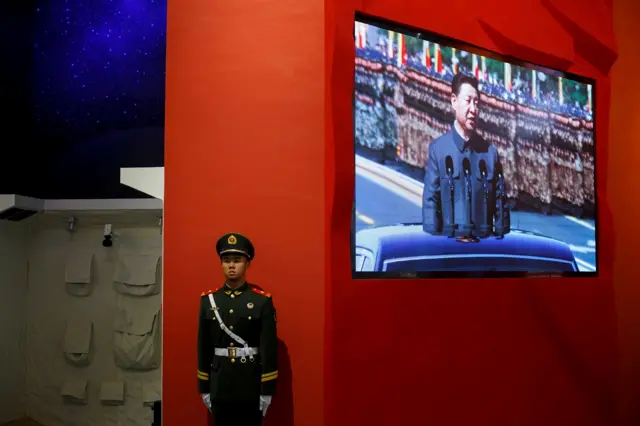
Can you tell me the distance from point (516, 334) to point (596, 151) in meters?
1.46

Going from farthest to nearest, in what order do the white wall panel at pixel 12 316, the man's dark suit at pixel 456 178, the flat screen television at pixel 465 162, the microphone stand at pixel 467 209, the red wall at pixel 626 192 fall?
the white wall panel at pixel 12 316, the red wall at pixel 626 192, the microphone stand at pixel 467 209, the man's dark suit at pixel 456 178, the flat screen television at pixel 465 162

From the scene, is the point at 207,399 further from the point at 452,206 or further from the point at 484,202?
the point at 484,202

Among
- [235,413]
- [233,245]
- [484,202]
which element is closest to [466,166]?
[484,202]

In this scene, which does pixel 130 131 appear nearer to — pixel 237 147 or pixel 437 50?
pixel 237 147

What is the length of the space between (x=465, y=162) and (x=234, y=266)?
58.9 inches

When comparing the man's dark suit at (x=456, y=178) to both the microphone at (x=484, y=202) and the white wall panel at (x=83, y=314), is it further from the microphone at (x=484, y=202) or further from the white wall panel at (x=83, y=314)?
the white wall panel at (x=83, y=314)

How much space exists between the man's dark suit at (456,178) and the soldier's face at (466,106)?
0.08 metres

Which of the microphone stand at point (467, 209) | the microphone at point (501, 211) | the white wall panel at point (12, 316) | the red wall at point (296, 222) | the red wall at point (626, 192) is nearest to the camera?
the red wall at point (296, 222)

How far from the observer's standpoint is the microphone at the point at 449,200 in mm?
3240

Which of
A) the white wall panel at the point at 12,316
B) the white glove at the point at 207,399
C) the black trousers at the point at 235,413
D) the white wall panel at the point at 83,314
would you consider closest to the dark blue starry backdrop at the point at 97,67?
the white wall panel at the point at 83,314

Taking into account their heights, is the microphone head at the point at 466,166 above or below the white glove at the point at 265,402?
above

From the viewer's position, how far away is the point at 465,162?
3.34 metres

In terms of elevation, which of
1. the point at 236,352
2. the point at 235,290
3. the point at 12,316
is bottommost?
the point at 12,316

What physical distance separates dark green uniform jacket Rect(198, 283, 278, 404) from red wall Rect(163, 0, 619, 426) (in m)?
0.21
